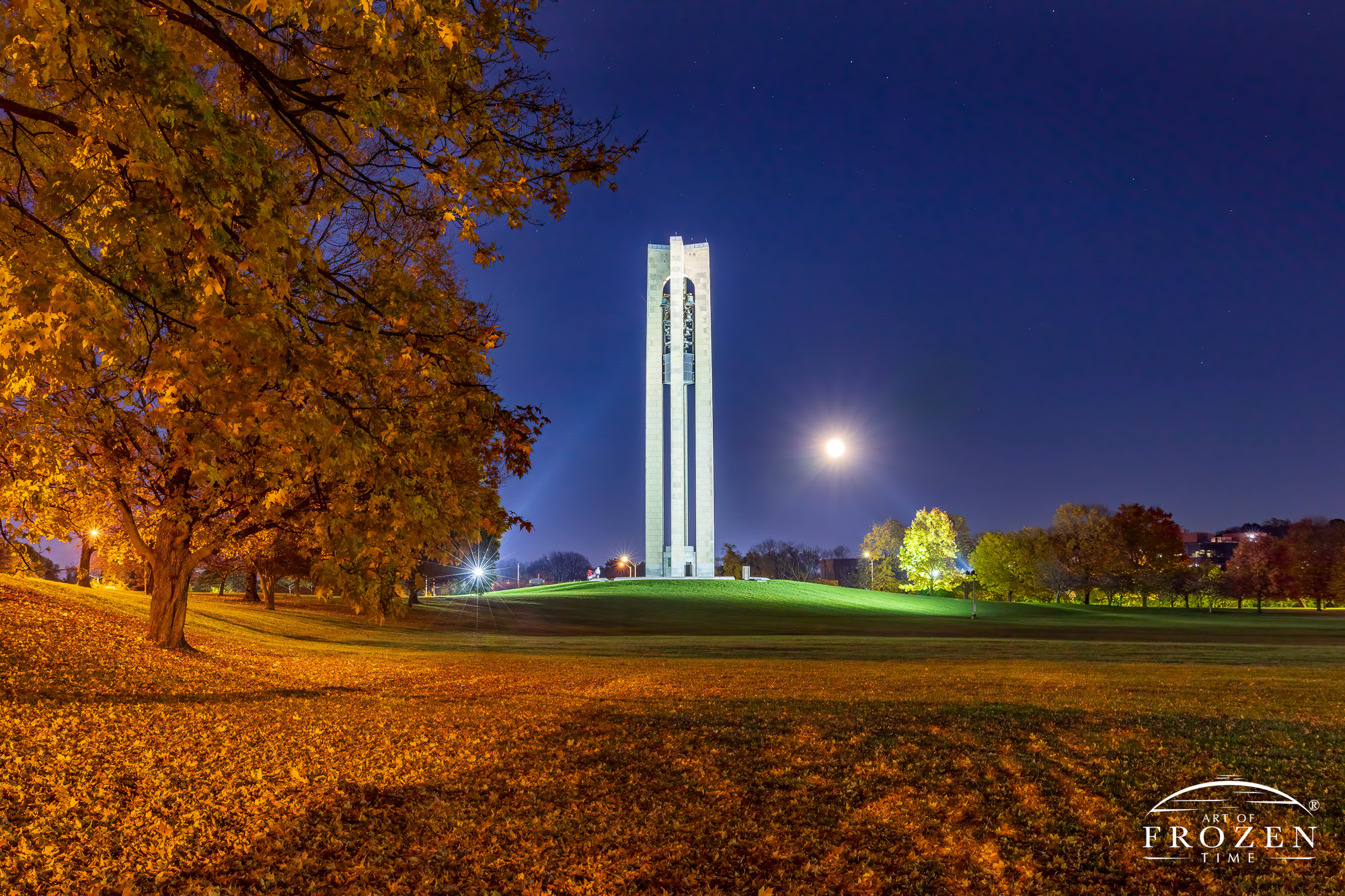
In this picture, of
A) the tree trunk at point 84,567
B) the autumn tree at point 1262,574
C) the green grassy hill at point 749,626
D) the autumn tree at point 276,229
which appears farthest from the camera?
the autumn tree at point 1262,574

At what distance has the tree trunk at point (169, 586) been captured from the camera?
15.2m

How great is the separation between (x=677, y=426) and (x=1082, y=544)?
170 feet

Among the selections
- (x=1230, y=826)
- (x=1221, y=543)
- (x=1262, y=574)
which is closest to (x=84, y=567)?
(x=1230, y=826)

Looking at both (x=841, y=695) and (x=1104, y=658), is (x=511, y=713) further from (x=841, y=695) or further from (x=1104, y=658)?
(x=1104, y=658)

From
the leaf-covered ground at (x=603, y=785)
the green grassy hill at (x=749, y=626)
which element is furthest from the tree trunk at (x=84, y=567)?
the leaf-covered ground at (x=603, y=785)

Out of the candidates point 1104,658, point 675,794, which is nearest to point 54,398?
point 675,794

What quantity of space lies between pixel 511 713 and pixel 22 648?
8091 mm

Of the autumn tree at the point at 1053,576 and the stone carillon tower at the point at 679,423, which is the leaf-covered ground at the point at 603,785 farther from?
the autumn tree at the point at 1053,576

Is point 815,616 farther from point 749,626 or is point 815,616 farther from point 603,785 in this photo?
point 603,785

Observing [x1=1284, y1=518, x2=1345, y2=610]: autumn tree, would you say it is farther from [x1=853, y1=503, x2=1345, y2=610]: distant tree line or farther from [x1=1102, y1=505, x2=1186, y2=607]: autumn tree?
[x1=1102, y1=505, x2=1186, y2=607]: autumn tree

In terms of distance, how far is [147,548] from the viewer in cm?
Result: 1575

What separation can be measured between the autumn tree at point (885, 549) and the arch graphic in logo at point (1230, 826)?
93.9 meters

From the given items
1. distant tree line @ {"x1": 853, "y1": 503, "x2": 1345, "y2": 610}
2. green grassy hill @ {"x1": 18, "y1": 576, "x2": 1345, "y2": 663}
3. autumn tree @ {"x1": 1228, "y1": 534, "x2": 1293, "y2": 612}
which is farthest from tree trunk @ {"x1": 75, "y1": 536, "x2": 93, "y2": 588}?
autumn tree @ {"x1": 1228, "y1": 534, "x2": 1293, "y2": 612}

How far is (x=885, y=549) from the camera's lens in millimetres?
98125
